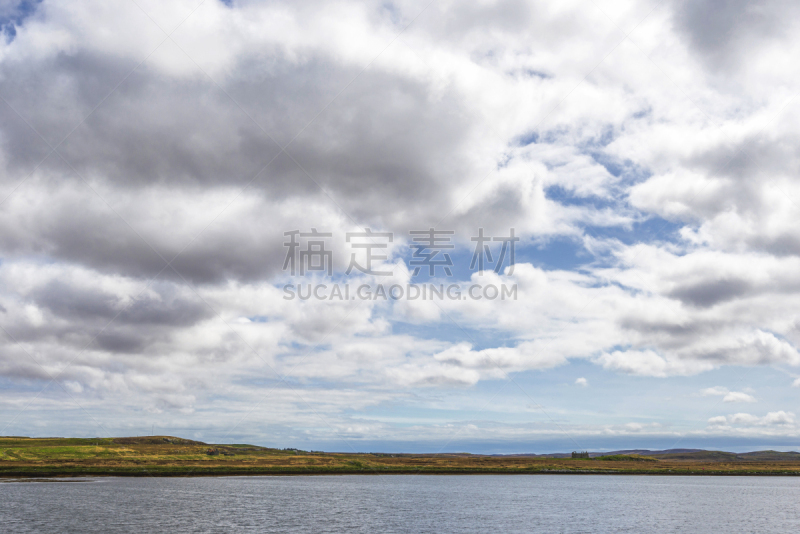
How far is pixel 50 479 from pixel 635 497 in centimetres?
16760

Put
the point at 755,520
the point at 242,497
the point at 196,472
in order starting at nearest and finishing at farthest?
the point at 755,520 < the point at 242,497 < the point at 196,472

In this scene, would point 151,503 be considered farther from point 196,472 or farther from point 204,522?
point 196,472

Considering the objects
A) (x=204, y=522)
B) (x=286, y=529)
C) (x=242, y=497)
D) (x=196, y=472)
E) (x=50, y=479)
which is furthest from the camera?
(x=196, y=472)

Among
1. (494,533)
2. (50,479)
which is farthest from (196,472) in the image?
(494,533)

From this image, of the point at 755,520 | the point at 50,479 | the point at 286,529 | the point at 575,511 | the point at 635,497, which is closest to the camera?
the point at 286,529

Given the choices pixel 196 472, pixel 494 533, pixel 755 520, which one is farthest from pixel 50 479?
pixel 755 520

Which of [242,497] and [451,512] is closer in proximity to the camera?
[451,512]

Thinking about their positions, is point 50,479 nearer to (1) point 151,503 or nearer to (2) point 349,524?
(1) point 151,503

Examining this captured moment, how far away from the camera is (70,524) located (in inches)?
2938

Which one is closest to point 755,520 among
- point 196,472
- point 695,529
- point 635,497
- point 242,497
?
point 695,529

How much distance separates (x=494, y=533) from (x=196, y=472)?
5650 inches

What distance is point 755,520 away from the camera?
96750 mm

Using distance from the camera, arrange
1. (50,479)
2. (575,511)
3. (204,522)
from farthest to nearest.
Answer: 1. (50,479)
2. (575,511)
3. (204,522)

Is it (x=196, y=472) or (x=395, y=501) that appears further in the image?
(x=196, y=472)
